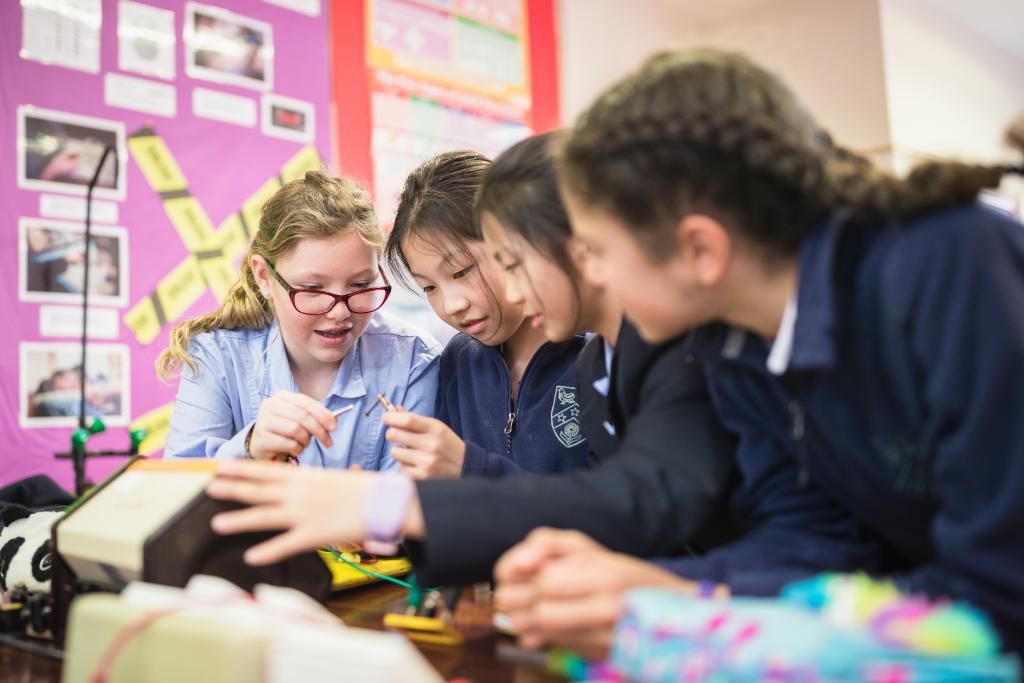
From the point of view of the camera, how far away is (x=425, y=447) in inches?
38.2

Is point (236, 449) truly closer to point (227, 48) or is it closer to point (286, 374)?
point (286, 374)

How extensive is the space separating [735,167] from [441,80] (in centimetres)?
236

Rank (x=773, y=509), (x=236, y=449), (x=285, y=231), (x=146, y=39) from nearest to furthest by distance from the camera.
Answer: (x=773, y=509) < (x=236, y=449) < (x=285, y=231) < (x=146, y=39)

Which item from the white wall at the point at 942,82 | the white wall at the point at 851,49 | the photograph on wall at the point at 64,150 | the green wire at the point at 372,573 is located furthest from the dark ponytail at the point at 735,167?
the white wall at the point at 942,82

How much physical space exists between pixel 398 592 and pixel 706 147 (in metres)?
0.58

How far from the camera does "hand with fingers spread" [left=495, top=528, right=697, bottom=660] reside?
0.58 meters

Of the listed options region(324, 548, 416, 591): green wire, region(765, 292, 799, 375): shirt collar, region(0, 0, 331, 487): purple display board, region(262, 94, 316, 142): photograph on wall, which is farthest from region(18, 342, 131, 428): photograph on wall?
region(765, 292, 799, 375): shirt collar

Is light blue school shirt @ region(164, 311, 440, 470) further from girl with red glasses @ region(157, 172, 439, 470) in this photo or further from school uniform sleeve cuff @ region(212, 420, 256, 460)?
school uniform sleeve cuff @ region(212, 420, 256, 460)

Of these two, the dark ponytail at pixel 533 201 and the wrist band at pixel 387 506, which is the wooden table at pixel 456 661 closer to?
the wrist band at pixel 387 506

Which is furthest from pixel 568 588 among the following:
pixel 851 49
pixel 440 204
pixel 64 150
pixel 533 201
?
→ pixel 851 49

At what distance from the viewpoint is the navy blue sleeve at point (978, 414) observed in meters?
0.54

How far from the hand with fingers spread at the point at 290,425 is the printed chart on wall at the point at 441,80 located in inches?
55.9

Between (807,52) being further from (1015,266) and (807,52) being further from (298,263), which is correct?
(1015,266)

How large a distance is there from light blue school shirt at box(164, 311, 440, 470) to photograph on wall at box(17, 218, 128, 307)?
2.30ft
